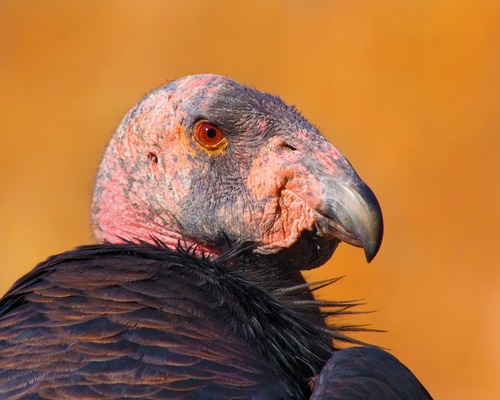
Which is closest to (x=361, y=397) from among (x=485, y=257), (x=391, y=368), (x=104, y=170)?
(x=391, y=368)

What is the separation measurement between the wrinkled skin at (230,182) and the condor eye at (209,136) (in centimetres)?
2

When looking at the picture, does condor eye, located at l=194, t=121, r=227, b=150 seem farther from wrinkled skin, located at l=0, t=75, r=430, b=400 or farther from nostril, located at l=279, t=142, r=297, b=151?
nostril, located at l=279, t=142, r=297, b=151

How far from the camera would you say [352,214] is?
13.2 ft

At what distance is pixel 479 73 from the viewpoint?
15641mm

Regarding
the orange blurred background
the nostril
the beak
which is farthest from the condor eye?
the orange blurred background

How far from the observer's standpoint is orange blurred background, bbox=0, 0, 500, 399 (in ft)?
47.3

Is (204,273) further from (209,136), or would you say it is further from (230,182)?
(209,136)

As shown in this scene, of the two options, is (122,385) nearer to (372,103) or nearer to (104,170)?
(104,170)

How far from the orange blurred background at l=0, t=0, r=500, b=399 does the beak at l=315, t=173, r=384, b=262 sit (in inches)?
358

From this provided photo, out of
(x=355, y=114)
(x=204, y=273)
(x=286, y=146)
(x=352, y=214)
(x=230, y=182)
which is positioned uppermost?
(x=355, y=114)

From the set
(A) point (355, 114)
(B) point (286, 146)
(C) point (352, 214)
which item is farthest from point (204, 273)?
(A) point (355, 114)

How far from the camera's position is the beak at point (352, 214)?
3994 mm

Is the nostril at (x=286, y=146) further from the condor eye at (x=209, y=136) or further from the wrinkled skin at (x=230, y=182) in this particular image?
the condor eye at (x=209, y=136)

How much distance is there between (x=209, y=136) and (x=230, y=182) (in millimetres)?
243
